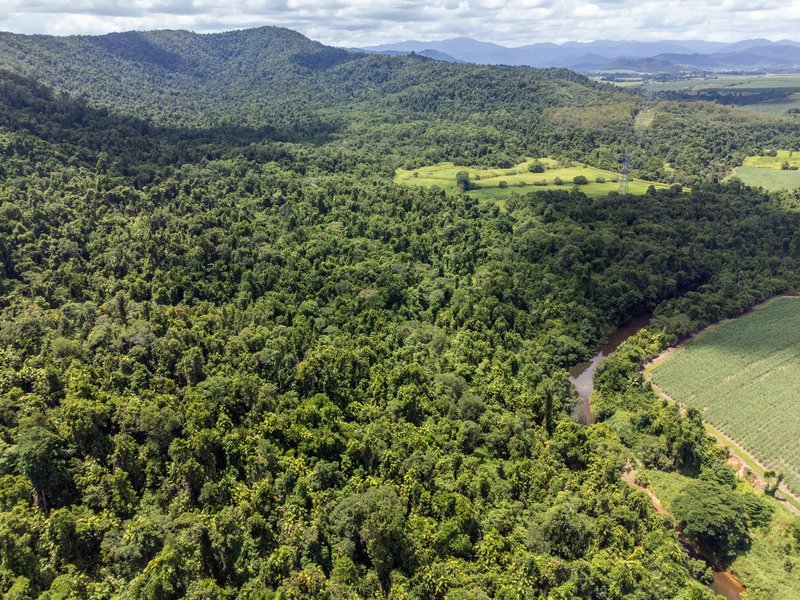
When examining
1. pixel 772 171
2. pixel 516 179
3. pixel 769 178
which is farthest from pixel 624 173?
pixel 772 171

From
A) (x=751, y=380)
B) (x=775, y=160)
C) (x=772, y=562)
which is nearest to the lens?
(x=772, y=562)

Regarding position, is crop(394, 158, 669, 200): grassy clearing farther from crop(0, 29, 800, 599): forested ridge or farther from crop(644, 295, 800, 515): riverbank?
crop(644, 295, 800, 515): riverbank

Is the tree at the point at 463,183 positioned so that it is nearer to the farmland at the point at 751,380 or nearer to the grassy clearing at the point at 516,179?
the grassy clearing at the point at 516,179

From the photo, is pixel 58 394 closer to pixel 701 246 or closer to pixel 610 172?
pixel 701 246

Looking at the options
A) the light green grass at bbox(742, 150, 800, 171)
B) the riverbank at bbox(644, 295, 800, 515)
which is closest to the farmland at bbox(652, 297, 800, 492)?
the riverbank at bbox(644, 295, 800, 515)

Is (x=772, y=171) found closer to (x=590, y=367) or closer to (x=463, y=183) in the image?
(x=463, y=183)

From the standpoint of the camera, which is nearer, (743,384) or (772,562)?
(772,562)
